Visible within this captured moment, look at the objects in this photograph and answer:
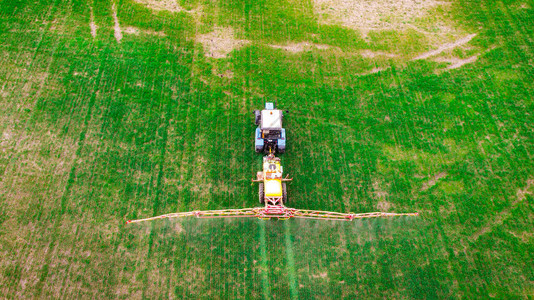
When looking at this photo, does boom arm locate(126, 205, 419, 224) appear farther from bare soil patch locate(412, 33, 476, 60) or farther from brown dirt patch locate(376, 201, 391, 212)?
bare soil patch locate(412, 33, 476, 60)

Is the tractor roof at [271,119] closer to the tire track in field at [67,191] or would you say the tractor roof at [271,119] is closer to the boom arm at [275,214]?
the boom arm at [275,214]

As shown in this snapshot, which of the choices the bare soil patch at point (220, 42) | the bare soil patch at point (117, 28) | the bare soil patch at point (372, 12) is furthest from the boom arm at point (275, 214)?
the bare soil patch at point (372, 12)

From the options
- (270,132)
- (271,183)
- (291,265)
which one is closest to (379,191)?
(271,183)

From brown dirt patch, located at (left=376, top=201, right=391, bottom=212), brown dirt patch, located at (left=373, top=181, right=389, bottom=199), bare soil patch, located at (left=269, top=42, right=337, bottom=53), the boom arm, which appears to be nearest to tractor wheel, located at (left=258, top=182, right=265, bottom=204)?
the boom arm

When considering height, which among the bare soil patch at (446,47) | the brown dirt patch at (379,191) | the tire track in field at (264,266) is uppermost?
the bare soil patch at (446,47)

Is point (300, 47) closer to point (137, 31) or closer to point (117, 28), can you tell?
point (137, 31)

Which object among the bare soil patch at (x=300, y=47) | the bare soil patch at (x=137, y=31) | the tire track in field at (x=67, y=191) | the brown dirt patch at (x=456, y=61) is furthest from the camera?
the bare soil patch at (x=137, y=31)
